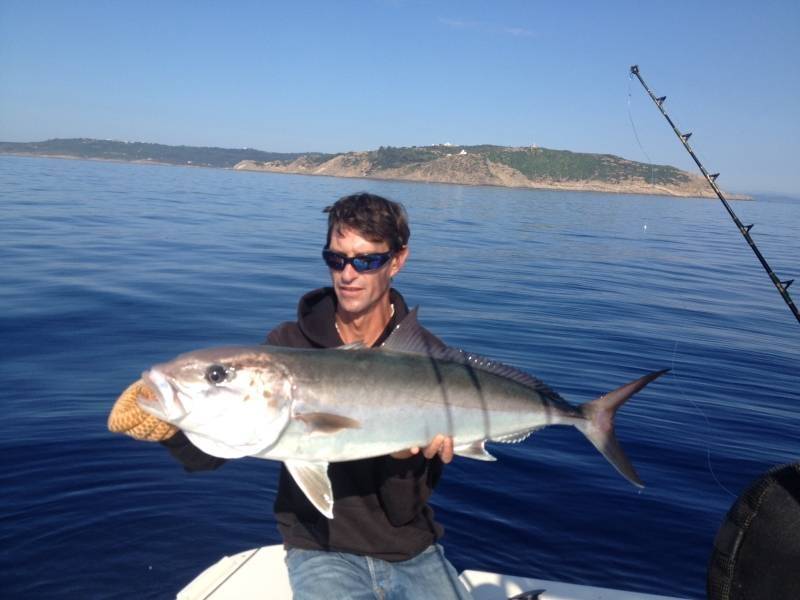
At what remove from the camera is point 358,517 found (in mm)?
3895

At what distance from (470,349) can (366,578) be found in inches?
340

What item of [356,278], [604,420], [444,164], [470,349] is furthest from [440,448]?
[444,164]

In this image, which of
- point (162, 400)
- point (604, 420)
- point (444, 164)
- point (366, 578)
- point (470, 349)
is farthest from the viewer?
point (444, 164)

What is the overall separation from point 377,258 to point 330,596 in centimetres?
190

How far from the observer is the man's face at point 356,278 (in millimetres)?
4043

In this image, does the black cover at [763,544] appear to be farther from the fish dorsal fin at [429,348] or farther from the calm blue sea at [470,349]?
the calm blue sea at [470,349]

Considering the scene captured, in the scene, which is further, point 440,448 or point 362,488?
point 362,488

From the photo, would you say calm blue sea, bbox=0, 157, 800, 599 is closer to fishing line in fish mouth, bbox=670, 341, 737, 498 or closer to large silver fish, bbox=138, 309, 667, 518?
fishing line in fish mouth, bbox=670, 341, 737, 498

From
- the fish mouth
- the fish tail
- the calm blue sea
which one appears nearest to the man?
the fish mouth

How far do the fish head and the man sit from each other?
0.48 meters

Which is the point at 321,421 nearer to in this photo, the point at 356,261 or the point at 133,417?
the point at 133,417

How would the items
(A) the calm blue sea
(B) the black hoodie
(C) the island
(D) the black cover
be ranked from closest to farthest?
(D) the black cover < (B) the black hoodie < (A) the calm blue sea < (C) the island

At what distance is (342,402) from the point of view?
10.9ft

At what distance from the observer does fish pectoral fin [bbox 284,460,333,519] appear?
327cm
